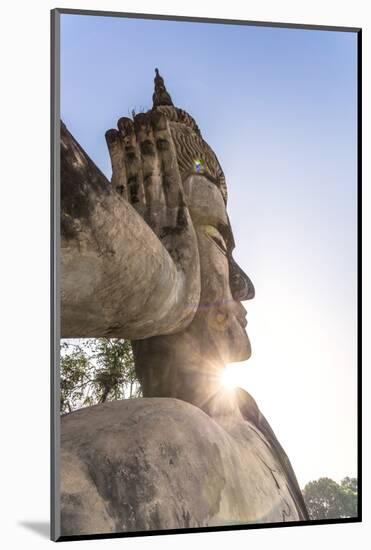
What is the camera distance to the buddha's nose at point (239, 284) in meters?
6.54

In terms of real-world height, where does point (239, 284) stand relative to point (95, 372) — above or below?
above

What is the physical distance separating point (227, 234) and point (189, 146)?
0.51 metres

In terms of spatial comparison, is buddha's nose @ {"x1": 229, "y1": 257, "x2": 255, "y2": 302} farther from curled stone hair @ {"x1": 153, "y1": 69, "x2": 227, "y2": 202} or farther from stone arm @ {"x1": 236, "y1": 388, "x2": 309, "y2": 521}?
stone arm @ {"x1": 236, "y1": 388, "x2": 309, "y2": 521}

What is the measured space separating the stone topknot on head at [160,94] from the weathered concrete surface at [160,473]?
149 cm

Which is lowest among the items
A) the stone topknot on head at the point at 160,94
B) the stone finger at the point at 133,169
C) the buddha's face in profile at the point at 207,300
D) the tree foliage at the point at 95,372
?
the tree foliage at the point at 95,372


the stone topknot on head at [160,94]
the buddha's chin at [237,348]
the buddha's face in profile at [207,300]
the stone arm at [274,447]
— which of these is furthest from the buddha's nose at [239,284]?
the stone topknot on head at [160,94]

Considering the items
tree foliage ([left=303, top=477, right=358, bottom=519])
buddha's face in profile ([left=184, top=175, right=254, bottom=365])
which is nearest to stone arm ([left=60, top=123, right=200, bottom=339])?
buddha's face in profile ([left=184, top=175, right=254, bottom=365])

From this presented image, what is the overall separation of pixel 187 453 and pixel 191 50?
79.4 inches

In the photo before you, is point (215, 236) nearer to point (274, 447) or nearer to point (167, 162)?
point (167, 162)

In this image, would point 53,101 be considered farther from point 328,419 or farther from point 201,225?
point 328,419

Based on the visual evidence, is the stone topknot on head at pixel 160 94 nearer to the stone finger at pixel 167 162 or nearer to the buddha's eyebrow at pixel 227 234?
the stone finger at pixel 167 162

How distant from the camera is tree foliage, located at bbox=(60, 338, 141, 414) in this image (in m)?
5.90

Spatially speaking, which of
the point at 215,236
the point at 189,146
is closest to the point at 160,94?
the point at 189,146

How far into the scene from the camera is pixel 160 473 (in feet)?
19.4
